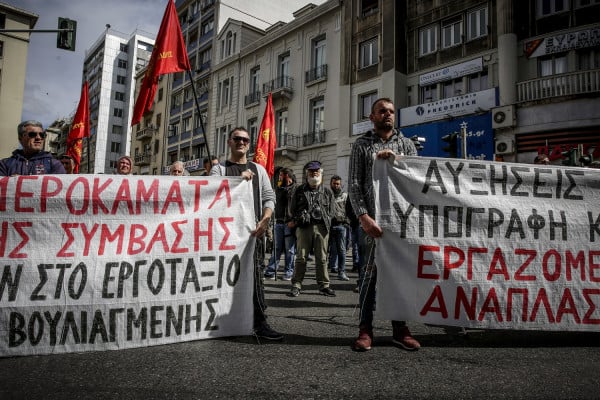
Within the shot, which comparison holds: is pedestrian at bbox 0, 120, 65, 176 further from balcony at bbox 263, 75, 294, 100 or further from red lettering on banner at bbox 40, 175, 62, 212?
balcony at bbox 263, 75, 294, 100

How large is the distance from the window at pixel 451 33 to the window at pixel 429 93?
1.80 meters

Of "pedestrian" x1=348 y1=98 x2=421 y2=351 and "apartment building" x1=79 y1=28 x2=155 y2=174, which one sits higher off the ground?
"apartment building" x1=79 y1=28 x2=155 y2=174

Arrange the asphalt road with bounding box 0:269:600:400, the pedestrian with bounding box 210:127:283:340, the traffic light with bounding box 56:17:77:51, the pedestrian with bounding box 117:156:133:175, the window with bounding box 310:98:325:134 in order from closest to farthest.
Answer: the asphalt road with bounding box 0:269:600:400, the pedestrian with bounding box 210:127:283:340, the pedestrian with bounding box 117:156:133:175, the traffic light with bounding box 56:17:77:51, the window with bounding box 310:98:325:134

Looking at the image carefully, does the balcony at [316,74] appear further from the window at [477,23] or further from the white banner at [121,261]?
the white banner at [121,261]

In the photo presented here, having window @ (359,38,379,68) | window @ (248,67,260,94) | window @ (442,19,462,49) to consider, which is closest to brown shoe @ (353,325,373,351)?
window @ (442,19,462,49)

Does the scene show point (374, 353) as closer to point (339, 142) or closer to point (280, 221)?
point (280, 221)

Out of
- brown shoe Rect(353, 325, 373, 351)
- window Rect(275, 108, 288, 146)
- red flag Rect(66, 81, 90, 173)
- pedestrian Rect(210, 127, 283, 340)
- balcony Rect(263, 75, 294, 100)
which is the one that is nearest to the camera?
brown shoe Rect(353, 325, 373, 351)

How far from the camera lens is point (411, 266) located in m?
3.17

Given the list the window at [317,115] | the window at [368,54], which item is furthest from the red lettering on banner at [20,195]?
the window at [317,115]

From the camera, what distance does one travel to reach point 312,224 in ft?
19.8

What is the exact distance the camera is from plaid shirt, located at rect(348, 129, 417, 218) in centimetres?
326

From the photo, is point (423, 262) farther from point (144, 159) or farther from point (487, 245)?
point (144, 159)

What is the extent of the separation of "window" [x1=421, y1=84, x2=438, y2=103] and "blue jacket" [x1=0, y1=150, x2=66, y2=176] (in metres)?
16.9

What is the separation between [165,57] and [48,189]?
5.16 metres
